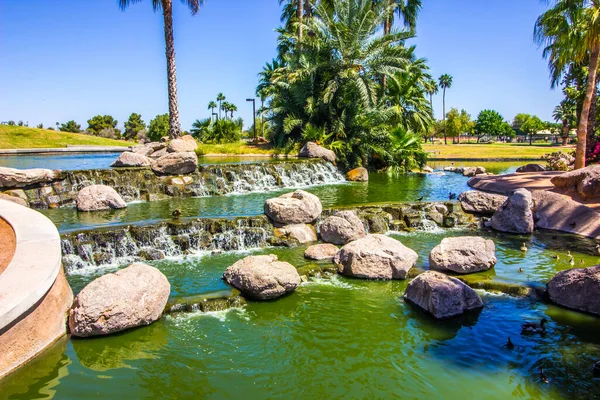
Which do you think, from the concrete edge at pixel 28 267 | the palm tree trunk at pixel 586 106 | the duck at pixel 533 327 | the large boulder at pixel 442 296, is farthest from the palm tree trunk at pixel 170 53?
the duck at pixel 533 327

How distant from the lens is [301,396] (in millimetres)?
5309

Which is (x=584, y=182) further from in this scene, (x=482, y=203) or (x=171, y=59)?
(x=171, y=59)

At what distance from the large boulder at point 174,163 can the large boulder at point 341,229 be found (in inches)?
351

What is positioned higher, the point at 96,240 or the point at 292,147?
the point at 292,147

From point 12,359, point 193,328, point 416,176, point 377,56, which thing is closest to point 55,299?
point 12,359

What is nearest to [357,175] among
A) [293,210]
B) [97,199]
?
[293,210]

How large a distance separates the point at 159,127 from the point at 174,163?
36126 mm

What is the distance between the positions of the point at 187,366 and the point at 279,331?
5.27ft

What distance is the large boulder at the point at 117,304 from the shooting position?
6.61 meters

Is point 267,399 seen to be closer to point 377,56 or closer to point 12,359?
point 12,359

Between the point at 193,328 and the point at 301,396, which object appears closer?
the point at 301,396

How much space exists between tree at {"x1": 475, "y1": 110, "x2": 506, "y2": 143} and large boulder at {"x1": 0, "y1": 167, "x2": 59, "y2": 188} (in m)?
94.7

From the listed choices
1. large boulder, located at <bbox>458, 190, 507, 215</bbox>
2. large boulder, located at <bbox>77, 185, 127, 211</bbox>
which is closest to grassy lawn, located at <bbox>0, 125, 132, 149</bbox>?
large boulder, located at <bbox>77, 185, 127, 211</bbox>

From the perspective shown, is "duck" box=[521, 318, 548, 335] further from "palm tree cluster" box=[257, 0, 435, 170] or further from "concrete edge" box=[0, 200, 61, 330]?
"palm tree cluster" box=[257, 0, 435, 170]
